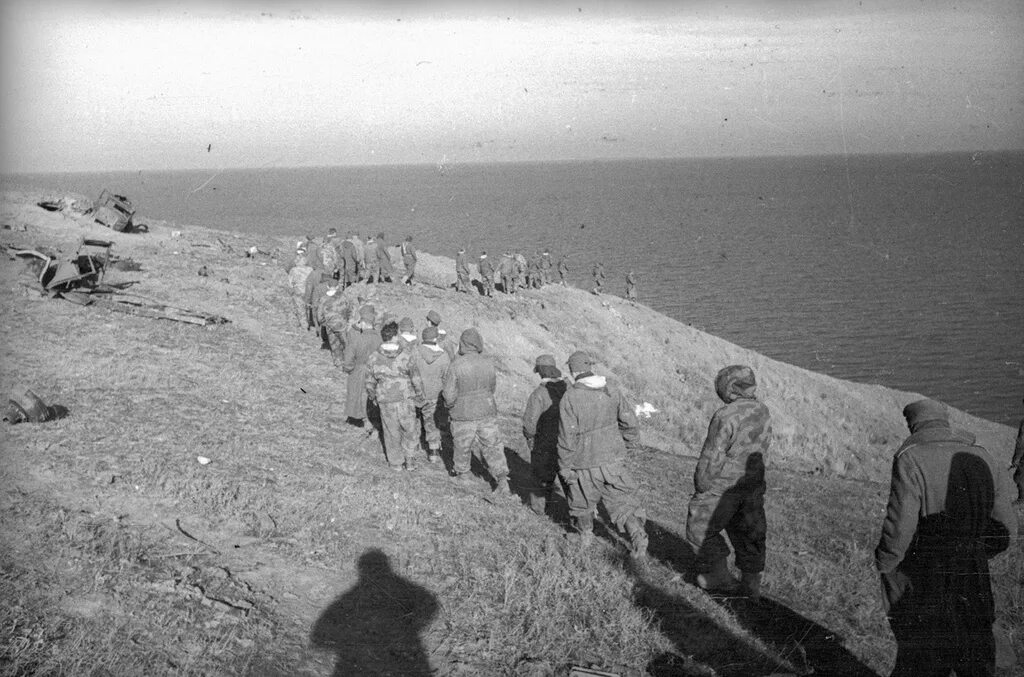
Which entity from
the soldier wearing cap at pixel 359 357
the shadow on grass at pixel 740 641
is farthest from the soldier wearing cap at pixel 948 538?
the soldier wearing cap at pixel 359 357

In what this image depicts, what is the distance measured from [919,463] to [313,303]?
42.3 feet

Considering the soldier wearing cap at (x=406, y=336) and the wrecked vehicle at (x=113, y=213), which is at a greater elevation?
the wrecked vehicle at (x=113, y=213)

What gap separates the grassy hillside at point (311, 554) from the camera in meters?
5.10

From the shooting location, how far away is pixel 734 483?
600 centimetres

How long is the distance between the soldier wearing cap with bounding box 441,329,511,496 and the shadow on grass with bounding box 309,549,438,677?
7.15 feet

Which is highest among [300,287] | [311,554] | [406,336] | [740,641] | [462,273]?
[406,336]

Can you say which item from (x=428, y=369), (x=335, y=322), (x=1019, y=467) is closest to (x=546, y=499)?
(x=428, y=369)

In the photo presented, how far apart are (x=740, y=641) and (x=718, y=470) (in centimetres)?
137

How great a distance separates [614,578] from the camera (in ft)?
20.6

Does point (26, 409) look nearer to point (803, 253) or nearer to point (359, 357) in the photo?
point (359, 357)

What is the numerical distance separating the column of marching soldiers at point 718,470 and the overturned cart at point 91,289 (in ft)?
14.3

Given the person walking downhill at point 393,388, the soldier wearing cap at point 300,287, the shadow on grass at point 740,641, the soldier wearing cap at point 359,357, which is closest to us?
the shadow on grass at point 740,641

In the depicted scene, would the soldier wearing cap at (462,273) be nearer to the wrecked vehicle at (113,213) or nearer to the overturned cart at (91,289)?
the overturned cart at (91,289)

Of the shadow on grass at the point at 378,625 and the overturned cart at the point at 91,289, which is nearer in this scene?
the shadow on grass at the point at 378,625
